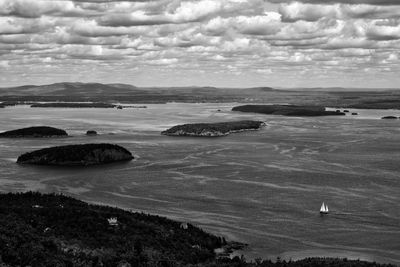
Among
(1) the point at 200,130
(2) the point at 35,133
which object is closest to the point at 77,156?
(2) the point at 35,133

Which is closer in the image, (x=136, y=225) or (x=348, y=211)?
(x=136, y=225)

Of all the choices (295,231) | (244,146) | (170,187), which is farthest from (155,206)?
(244,146)

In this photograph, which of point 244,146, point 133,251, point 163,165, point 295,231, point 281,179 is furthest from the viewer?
point 244,146

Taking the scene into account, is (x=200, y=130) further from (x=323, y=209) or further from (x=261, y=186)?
(x=323, y=209)

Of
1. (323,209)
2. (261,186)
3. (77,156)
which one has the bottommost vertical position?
(261,186)

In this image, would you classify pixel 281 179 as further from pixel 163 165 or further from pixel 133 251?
pixel 133 251

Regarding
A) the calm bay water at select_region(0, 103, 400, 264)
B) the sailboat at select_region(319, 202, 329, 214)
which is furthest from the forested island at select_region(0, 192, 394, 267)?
the sailboat at select_region(319, 202, 329, 214)
